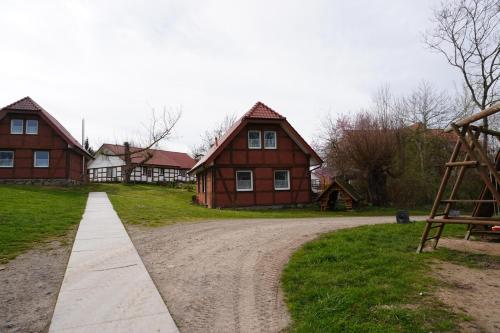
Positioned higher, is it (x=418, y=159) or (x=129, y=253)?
(x=418, y=159)

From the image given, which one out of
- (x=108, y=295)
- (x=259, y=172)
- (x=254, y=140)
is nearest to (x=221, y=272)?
(x=108, y=295)

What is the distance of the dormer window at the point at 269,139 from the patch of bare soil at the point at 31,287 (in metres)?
14.3

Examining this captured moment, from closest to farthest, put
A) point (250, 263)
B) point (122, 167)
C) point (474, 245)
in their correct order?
point (250, 263), point (474, 245), point (122, 167)

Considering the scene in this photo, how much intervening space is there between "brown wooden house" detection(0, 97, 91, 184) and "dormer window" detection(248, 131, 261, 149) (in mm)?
14483

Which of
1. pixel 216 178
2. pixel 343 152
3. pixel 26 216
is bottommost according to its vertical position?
pixel 26 216

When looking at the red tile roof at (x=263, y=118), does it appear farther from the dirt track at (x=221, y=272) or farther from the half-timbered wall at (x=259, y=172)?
the dirt track at (x=221, y=272)

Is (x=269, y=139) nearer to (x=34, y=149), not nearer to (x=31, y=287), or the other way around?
(x=31, y=287)

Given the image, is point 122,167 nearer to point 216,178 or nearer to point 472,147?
point 216,178

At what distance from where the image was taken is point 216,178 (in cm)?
1906

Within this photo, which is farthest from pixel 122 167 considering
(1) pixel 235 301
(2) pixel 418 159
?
(1) pixel 235 301

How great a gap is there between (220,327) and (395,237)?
530 cm

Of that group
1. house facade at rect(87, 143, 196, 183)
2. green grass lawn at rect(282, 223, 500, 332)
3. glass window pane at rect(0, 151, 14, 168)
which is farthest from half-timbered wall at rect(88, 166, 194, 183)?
green grass lawn at rect(282, 223, 500, 332)

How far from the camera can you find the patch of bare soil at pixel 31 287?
382 cm

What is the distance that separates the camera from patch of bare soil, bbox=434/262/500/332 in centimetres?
337
